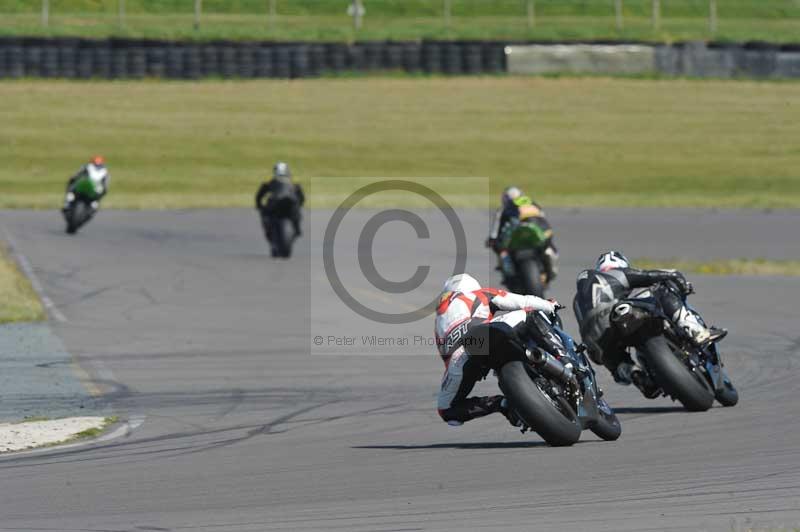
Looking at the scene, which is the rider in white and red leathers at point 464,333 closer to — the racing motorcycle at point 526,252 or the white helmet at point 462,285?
the white helmet at point 462,285

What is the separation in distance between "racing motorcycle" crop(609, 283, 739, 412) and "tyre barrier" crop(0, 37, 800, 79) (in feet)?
110

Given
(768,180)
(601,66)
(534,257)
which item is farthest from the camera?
(601,66)

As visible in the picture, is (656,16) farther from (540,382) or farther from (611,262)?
(540,382)

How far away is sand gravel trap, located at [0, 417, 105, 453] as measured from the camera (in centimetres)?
985

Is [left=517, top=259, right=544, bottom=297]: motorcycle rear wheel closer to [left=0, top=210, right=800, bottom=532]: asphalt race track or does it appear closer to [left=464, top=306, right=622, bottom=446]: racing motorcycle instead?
[left=0, top=210, right=800, bottom=532]: asphalt race track

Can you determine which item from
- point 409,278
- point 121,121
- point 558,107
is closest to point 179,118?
point 121,121

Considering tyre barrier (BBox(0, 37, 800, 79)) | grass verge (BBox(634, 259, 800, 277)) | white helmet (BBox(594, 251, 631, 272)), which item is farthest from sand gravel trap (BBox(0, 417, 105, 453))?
tyre barrier (BBox(0, 37, 800, 79))

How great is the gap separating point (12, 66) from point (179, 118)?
4.68 m

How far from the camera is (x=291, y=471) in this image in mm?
8500

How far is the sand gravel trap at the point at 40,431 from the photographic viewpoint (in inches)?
388

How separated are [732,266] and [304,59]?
74.5ft

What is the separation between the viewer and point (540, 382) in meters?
8.73

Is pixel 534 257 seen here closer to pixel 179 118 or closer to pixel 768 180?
pixel 768 180

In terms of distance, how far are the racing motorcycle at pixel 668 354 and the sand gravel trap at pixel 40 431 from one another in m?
3.60
